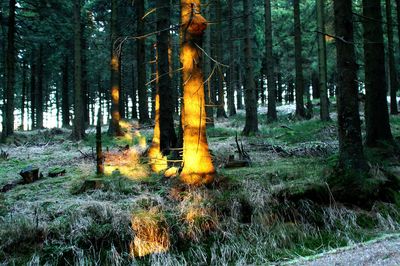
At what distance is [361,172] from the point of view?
21.5ft

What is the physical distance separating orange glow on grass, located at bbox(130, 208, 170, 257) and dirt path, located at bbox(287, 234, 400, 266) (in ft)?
5.76

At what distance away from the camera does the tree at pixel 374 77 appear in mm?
8820

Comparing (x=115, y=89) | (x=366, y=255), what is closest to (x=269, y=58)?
(x=115, y=89)

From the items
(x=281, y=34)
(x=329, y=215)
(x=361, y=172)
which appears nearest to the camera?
(x=329, y=215)

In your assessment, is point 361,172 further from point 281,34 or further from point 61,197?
point 281,34

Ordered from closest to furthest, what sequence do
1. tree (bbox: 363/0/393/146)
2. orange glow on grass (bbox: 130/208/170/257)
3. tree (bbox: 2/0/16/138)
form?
orange glow on grass (bbox: 130/208/170/257)
tree (bbox: 363/0/393/146)
tree (bbox: 2/0/16/138)

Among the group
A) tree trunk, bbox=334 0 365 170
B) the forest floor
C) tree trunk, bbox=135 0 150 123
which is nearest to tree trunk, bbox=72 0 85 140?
tree trunk, bbox=135 0 150 123

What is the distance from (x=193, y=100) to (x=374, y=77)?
4830 mm

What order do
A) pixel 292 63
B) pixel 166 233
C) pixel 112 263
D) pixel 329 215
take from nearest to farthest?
pixel 112 263 → pixel 166 233 → pixel 329 215 → pixel 292 63

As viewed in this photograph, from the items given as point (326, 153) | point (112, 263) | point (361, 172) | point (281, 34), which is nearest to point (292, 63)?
point (281, 34)

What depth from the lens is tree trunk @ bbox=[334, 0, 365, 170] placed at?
6.54 meters

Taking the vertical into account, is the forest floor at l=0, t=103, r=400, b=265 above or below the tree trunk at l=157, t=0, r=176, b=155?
below

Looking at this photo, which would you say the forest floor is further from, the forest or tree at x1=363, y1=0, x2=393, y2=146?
tree at x1=363, y1=0, x2=393, y2=146

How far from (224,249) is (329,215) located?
190 cm
